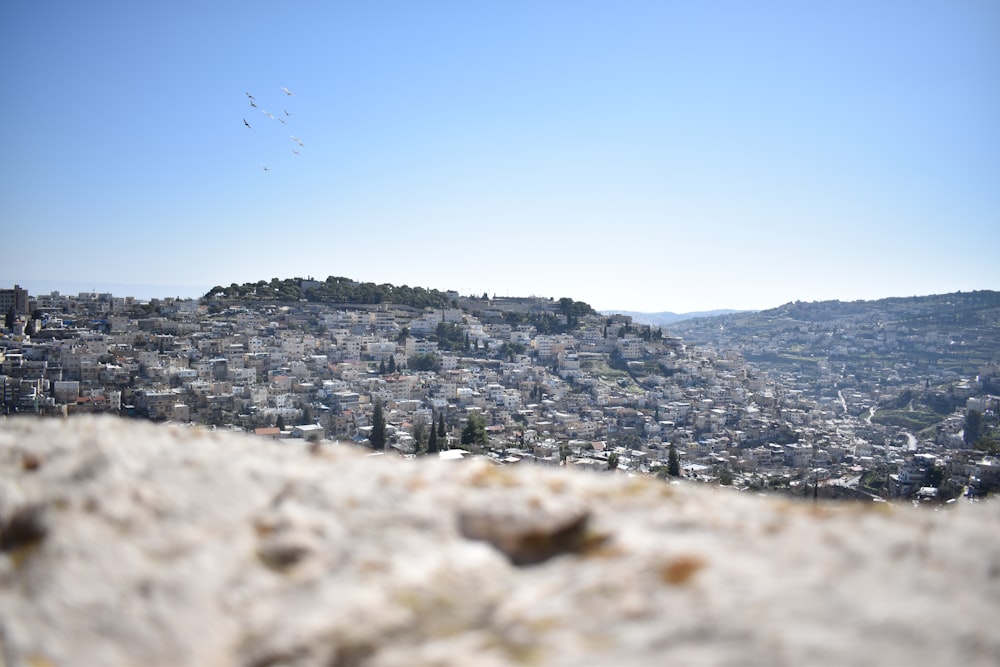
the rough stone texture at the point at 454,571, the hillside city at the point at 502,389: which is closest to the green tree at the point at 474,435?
the hillside city at the point at 502,389

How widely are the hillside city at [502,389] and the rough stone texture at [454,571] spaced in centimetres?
1765

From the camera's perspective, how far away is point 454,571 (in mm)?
4406

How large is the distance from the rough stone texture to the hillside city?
57.9 ft

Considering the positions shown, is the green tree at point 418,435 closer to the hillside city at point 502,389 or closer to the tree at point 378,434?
the hillside city at point 502,389

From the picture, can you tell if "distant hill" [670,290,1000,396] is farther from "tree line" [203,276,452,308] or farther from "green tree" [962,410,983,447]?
"tree line" [203,276,452,308]

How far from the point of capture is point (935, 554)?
396 centimetres

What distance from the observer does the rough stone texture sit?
11.1ft

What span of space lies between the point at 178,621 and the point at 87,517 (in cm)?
138

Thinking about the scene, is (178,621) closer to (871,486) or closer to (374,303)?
(871,486)

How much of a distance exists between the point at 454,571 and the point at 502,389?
75.9m

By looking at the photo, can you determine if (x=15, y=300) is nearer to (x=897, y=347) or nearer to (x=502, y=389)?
(x=502, y=389)

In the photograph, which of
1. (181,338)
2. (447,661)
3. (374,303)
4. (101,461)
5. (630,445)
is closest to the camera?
(447,661)

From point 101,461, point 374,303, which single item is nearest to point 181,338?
point 374,303

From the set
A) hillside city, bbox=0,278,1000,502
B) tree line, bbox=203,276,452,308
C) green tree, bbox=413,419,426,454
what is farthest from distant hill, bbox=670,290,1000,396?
green tree, bbox=413,419,426,454
